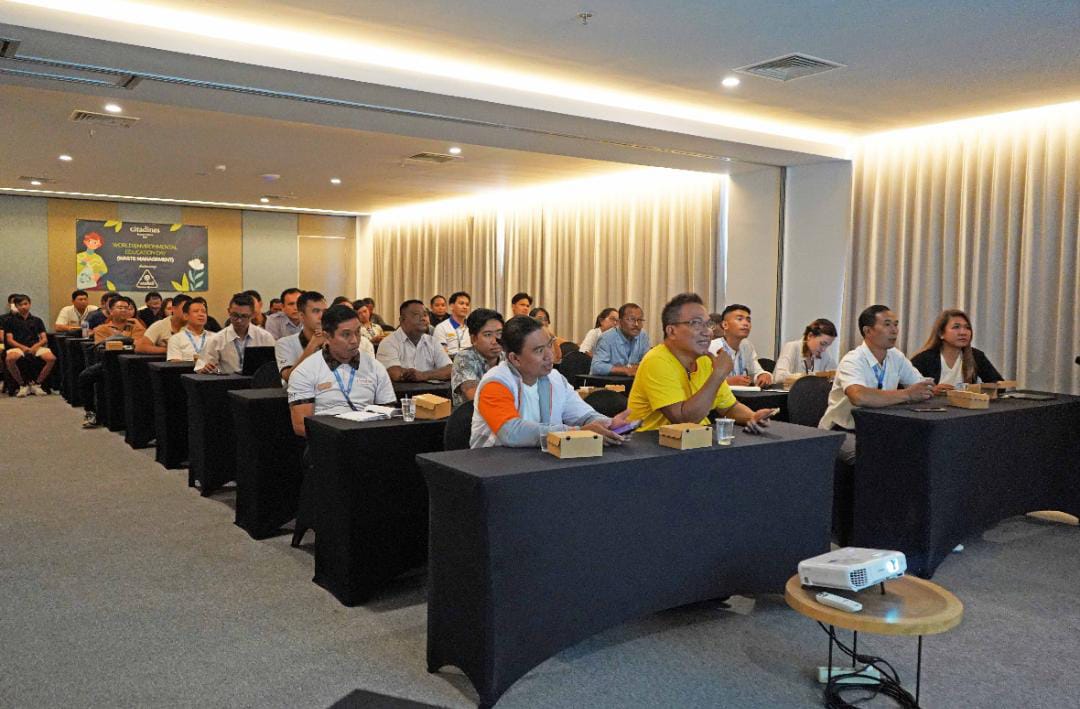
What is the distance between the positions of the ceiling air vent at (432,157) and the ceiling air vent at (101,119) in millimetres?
2863

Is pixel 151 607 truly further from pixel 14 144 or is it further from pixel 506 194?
pixel 506 194

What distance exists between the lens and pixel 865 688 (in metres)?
3.05

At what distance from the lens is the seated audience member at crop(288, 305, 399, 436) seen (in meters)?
4.55

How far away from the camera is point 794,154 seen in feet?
25.9

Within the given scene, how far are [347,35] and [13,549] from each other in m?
3.49

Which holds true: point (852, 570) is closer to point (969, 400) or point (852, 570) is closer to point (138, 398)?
point (969, 400)

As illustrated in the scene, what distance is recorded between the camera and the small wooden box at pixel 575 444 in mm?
3004

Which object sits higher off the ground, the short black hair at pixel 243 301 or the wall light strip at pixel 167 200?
the wall light strip at pixel 167 200

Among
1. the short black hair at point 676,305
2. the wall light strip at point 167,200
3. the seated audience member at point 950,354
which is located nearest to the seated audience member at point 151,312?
the wall light strip at point 167,200

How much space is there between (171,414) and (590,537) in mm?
4836

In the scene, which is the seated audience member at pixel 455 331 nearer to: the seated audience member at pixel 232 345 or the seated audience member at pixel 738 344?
the seated audience member at pixel 232 345

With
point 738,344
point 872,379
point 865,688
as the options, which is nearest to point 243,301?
point 738,344

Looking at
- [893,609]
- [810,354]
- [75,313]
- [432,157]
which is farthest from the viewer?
[75,313]

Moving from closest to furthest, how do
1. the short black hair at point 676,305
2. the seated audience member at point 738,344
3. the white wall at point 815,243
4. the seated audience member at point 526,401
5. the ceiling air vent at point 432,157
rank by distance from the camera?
the seated audience member at point 526,401
the short black hair at point 676,305
the seated audience member at point 738,344
the white wall at point 815,243
the ceiling air vent at point 432,157
